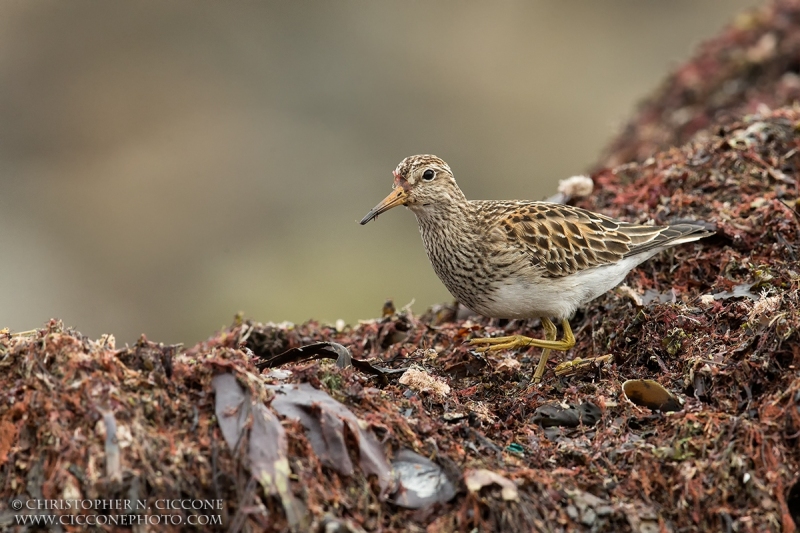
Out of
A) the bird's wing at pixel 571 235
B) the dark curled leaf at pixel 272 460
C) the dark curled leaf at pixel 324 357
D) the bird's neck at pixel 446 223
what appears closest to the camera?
the dark curled leaf at pixel 272 460

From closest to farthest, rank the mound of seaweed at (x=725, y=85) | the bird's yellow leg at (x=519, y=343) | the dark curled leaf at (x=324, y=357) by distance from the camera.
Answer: the dark curled leaf at (x=324, y=357)
the bird's yellow leg at (x=519, y=343)
the mound of seaweed at (x=725, y=85)

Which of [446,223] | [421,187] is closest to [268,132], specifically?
[421,187]

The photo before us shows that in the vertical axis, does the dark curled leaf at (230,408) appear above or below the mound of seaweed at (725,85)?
below

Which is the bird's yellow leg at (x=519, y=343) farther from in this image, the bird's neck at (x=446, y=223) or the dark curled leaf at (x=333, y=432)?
the dark curled leaf at (x=333, y=432)

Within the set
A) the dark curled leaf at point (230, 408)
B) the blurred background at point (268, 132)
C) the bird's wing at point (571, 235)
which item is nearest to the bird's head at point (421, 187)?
the bird's wing at point (571, 235)

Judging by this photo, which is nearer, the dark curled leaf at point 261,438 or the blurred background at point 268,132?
the dark curled leaf at point 261,438

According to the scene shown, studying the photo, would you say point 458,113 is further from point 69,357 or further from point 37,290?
point 69,357
